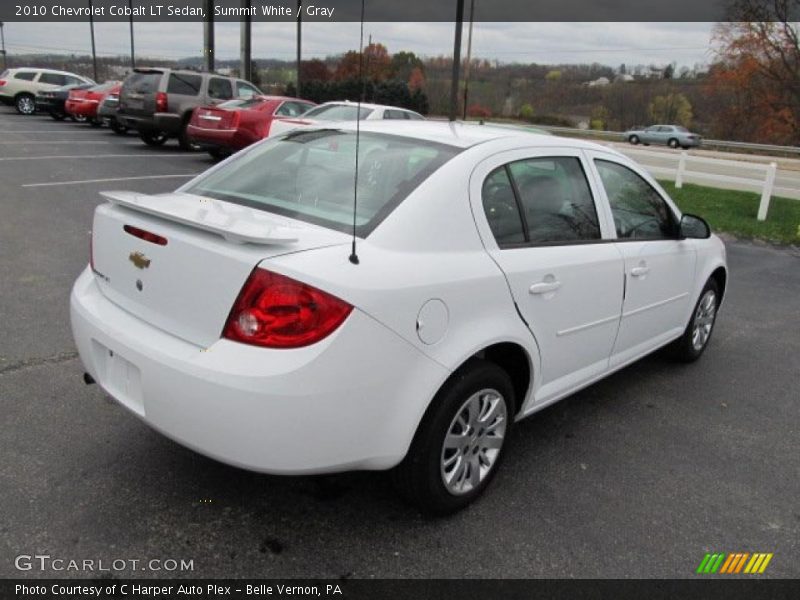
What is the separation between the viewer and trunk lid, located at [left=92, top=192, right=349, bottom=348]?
7.80ft

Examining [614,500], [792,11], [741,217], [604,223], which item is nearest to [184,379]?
[614,500]

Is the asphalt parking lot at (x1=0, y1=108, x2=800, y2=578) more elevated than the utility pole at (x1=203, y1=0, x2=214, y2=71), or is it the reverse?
the utility pole at (x1=203, y1=0, x2=214, y2=71)

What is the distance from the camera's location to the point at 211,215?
2.66m

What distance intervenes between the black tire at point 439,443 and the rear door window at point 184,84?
15.1 metres

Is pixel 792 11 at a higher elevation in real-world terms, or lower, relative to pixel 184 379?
higher

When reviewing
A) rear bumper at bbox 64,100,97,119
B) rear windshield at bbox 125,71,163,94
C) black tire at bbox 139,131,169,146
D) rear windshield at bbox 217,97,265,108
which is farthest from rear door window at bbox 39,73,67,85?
rear windshield at bbox 217,97,265,108

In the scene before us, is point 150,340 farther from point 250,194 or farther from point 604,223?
point 604,223

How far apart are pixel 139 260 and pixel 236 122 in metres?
11.5

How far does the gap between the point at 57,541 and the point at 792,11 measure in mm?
35139

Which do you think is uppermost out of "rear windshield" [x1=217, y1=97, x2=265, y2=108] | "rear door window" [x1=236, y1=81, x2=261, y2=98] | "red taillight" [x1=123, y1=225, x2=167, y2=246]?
"rear door window" [x1=236, y1=81, x2=261, y2=98]

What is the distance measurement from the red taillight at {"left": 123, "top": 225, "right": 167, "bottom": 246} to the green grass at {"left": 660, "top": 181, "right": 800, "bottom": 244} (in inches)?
393

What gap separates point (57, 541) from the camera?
2508 mm
